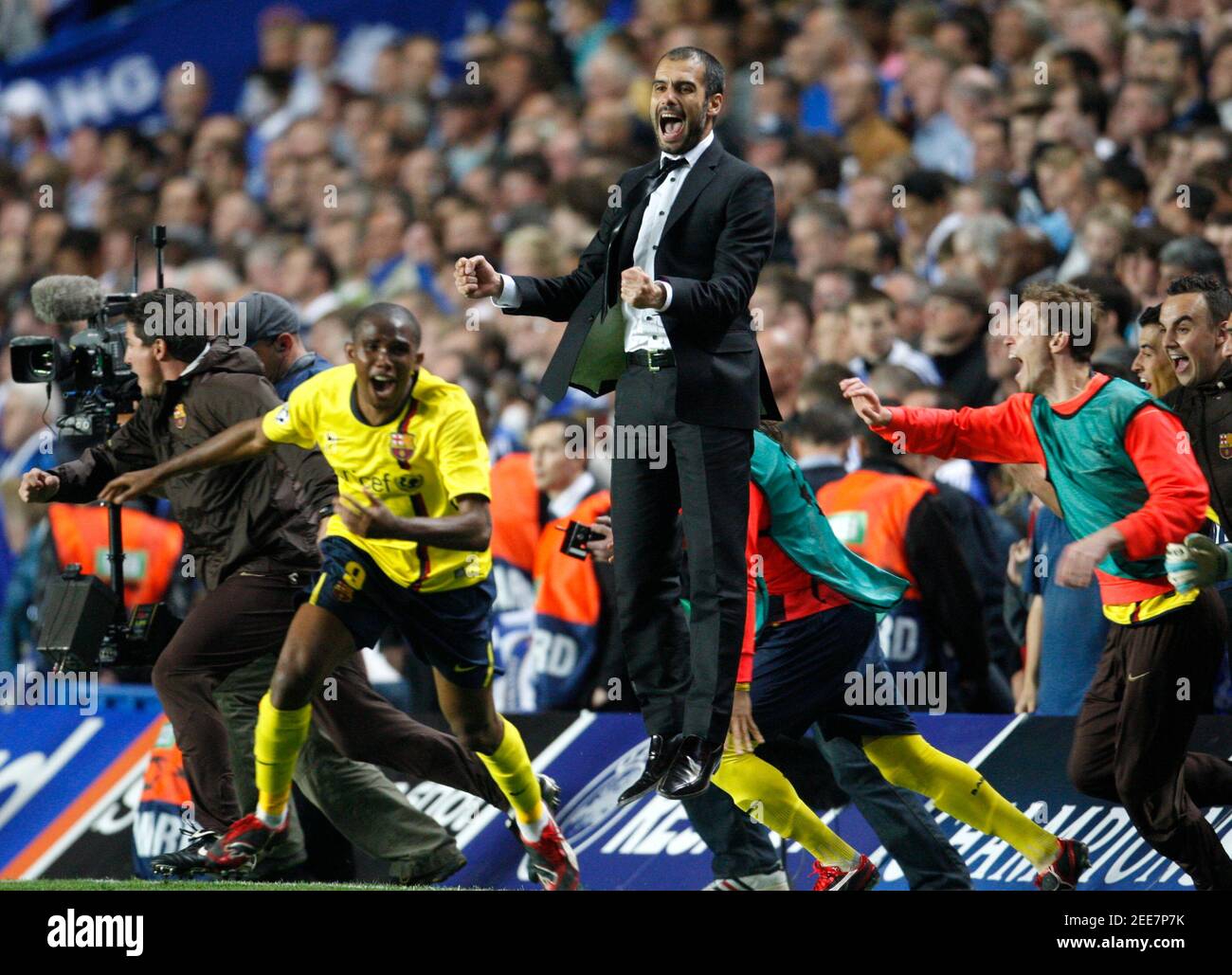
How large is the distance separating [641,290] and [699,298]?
0.83 ft

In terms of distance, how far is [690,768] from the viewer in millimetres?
6176

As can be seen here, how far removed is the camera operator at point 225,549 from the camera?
7320 mm

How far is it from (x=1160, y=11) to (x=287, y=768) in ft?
23.6

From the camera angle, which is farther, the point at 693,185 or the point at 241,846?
the point at 241,846

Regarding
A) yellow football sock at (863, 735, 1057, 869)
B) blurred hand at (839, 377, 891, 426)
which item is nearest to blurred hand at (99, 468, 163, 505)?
blurred hand at (839, 377, 891, 426)

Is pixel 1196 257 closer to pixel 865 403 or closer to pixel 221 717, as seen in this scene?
pixel 865 403

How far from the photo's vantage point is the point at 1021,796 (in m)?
7.36

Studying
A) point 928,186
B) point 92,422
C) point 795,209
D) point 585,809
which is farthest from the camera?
point 795,209

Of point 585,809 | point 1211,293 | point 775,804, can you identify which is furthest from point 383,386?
point 1211,293

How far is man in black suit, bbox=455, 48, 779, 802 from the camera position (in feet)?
20.4

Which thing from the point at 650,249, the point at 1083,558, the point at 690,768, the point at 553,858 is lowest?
the point at 553,858

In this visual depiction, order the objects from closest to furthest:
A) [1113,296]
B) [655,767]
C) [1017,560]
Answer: [655,767] → [1017,560] → [1113,296]

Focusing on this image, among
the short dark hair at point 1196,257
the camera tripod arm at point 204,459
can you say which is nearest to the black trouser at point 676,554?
the camera tripod arm at point 204,459

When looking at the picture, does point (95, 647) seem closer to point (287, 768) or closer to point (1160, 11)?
point (287, 768)
